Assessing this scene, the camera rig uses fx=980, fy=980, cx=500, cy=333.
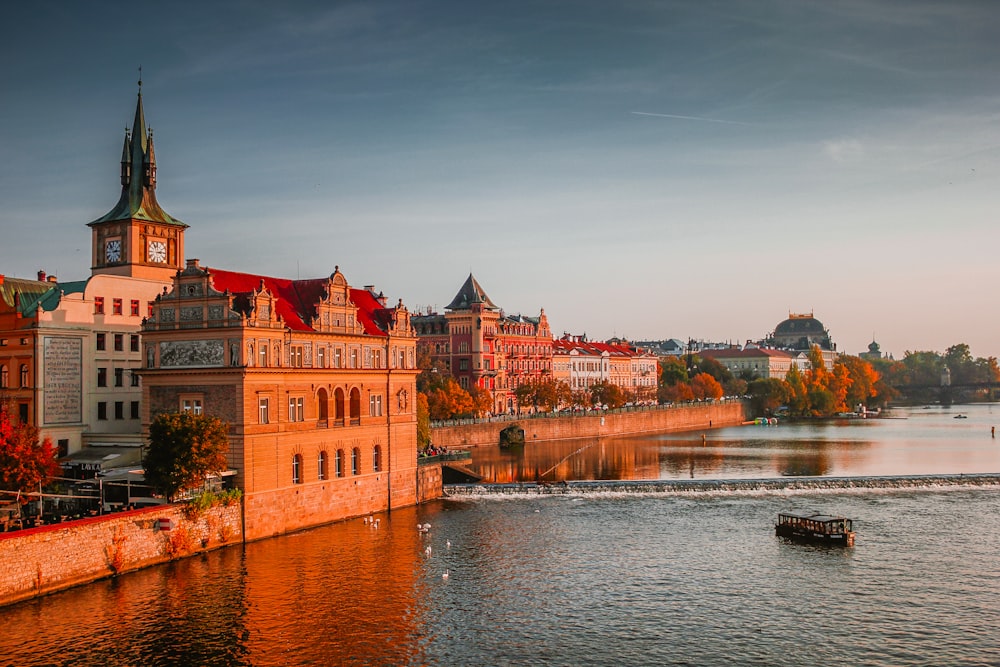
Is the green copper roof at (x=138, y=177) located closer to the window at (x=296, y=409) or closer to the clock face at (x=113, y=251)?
the clock face at (x=113, y=251)

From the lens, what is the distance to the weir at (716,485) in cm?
7212

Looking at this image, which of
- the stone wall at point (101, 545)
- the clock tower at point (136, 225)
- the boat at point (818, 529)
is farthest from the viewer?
the clock tower at point (136, 225)

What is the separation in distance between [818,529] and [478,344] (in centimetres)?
9592

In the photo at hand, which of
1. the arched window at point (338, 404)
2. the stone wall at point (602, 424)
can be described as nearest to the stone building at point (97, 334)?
the arched window at point (338, 404)

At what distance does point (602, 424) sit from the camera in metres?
141

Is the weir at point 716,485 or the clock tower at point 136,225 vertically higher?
the clock tower at point 136,225

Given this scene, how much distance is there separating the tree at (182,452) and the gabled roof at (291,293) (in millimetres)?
8598

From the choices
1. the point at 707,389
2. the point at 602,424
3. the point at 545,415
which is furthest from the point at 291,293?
the point at 707,389

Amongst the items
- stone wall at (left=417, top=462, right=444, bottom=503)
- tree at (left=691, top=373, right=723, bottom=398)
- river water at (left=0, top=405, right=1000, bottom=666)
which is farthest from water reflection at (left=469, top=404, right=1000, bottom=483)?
tree at (left=691, top=373, right=723, bottom=398)

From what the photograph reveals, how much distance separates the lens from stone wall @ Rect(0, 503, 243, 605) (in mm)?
40062

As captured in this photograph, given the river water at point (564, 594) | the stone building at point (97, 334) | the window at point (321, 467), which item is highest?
the stone building at point (97, 334)

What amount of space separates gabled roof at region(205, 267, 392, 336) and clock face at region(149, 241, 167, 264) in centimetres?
1405

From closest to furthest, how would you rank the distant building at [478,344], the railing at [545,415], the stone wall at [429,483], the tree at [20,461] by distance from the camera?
the tree at [20,461] → the stone wall at [429,483] → the railing at [545,415] → the distant building at [478,344]

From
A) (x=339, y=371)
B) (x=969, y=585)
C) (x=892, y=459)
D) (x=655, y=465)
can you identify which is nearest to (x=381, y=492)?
(x=339, y=371)
